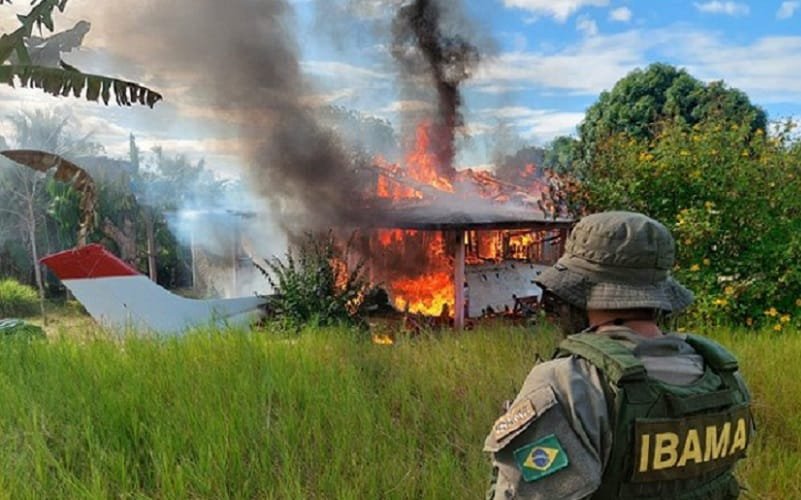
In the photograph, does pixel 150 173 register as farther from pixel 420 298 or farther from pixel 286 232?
pixel 420 298

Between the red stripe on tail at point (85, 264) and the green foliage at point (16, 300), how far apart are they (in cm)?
1022

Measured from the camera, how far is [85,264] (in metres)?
10.1

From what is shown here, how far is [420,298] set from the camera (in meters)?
12.5

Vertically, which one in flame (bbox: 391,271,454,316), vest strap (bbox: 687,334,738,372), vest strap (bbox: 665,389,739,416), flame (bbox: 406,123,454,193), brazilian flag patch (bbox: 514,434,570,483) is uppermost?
flame (bbox: 406,123,454,193)

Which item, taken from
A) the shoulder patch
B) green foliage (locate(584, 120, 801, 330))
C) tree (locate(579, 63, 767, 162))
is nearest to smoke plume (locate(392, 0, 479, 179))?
tree (locate(579, 63, 767, 162))

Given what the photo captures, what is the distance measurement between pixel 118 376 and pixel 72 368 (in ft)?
1.72

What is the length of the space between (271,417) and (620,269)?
251cm

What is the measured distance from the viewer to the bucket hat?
1.39 metres

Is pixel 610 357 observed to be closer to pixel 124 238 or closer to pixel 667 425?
pixel 667 425

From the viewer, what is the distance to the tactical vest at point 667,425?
1.26 m

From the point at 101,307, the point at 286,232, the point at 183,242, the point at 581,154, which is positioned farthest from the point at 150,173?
the point at 581,154

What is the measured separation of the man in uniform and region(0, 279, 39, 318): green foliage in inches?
824

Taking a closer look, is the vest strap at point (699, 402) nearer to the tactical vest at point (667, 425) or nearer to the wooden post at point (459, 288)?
the tactical vest at point (667, 425)

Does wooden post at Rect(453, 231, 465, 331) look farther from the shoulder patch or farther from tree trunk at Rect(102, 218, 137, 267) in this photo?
tree trunk at Rect(102, 218, 137, 267)
